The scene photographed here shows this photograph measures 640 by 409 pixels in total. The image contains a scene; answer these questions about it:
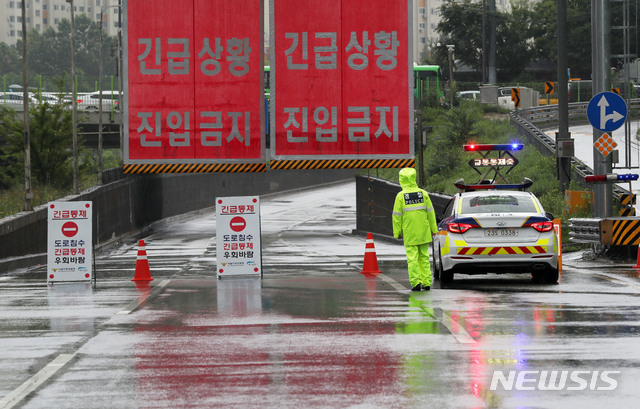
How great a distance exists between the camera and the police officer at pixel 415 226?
17203 mm

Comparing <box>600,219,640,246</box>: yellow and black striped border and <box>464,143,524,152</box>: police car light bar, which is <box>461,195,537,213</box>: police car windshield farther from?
<box>600,219,640,246</box>: yellow and black striped border

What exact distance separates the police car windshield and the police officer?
3.92 ft

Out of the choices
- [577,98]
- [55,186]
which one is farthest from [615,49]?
[55,186]

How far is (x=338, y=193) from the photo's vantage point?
94500 millimetres

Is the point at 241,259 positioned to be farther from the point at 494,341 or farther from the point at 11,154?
the point at 11,154

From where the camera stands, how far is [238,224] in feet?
69.3

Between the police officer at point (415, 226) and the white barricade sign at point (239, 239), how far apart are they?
426 centimetres

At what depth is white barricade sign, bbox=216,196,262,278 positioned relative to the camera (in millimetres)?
21000

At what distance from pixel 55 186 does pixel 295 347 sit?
51.0 m

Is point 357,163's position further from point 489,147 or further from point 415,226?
point 415,226

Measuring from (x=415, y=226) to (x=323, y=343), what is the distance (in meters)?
5.84

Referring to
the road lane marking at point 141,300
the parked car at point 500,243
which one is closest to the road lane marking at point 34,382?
the road lane marking at point 141,300

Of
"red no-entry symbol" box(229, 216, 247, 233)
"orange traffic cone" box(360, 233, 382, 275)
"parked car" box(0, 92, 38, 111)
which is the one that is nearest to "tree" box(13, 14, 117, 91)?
"parked car" box(0, 92, 38, 111)

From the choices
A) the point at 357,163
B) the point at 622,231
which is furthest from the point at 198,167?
the point at 622,231
